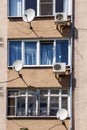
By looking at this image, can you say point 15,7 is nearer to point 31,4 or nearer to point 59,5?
point 31,4

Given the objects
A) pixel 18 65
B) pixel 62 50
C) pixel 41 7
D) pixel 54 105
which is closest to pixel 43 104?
pixel 54 105

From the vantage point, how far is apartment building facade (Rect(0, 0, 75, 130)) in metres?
25.8

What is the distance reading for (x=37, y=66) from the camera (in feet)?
85.6

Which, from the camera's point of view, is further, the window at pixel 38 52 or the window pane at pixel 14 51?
the window pane at pixel 14 51

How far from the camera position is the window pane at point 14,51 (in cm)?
2650

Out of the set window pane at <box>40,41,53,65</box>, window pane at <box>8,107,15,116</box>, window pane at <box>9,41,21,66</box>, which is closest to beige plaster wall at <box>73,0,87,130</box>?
window pane at <box>40,41,53,65</box>

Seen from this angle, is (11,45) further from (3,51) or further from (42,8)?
(42,8)

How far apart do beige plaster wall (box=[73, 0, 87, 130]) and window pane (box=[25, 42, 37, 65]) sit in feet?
6.78

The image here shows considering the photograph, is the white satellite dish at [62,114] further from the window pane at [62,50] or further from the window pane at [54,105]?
the window pane at [62,50]

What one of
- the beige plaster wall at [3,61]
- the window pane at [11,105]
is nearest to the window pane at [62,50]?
the beige plaster wall at [3,61]

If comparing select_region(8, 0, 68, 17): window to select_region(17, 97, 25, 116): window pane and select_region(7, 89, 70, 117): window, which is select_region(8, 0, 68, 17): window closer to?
select_region(7, 89, 70, 117): window

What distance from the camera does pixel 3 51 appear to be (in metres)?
26.4

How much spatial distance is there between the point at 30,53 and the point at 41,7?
2.35 metres

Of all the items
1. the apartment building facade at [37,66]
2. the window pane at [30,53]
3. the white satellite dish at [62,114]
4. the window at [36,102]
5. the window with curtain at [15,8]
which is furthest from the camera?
the window with curtain at [15,8]
